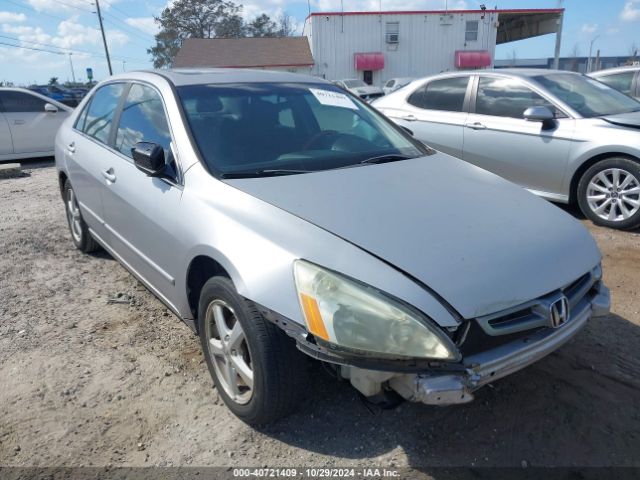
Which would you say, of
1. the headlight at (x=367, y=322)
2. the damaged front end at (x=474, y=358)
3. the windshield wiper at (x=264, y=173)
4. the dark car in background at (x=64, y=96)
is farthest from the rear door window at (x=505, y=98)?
the dark car in background at (x=64, y=96)

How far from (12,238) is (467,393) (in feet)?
16.3

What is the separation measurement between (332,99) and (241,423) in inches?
87.4

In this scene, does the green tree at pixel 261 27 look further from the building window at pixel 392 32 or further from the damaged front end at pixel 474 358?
the damaged front end at pixel 474 358

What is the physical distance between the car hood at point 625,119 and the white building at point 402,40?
3117cm

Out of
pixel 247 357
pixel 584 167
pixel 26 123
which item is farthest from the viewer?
pixel 26 123

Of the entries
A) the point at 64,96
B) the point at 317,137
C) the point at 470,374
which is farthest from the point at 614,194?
the point at 64,96

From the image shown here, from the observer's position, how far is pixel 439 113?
6246 millimetres

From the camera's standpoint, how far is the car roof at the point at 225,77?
3234 mm

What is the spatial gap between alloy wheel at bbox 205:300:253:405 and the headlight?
0.49 meters

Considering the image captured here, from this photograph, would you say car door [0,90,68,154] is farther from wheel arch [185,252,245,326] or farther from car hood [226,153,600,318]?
car hood [226,153,600,318]

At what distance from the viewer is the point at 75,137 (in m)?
4.27

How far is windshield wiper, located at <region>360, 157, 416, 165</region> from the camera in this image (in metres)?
2.97

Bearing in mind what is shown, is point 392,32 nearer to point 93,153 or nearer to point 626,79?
point 626,79

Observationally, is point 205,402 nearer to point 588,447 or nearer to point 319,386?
point 319,386
